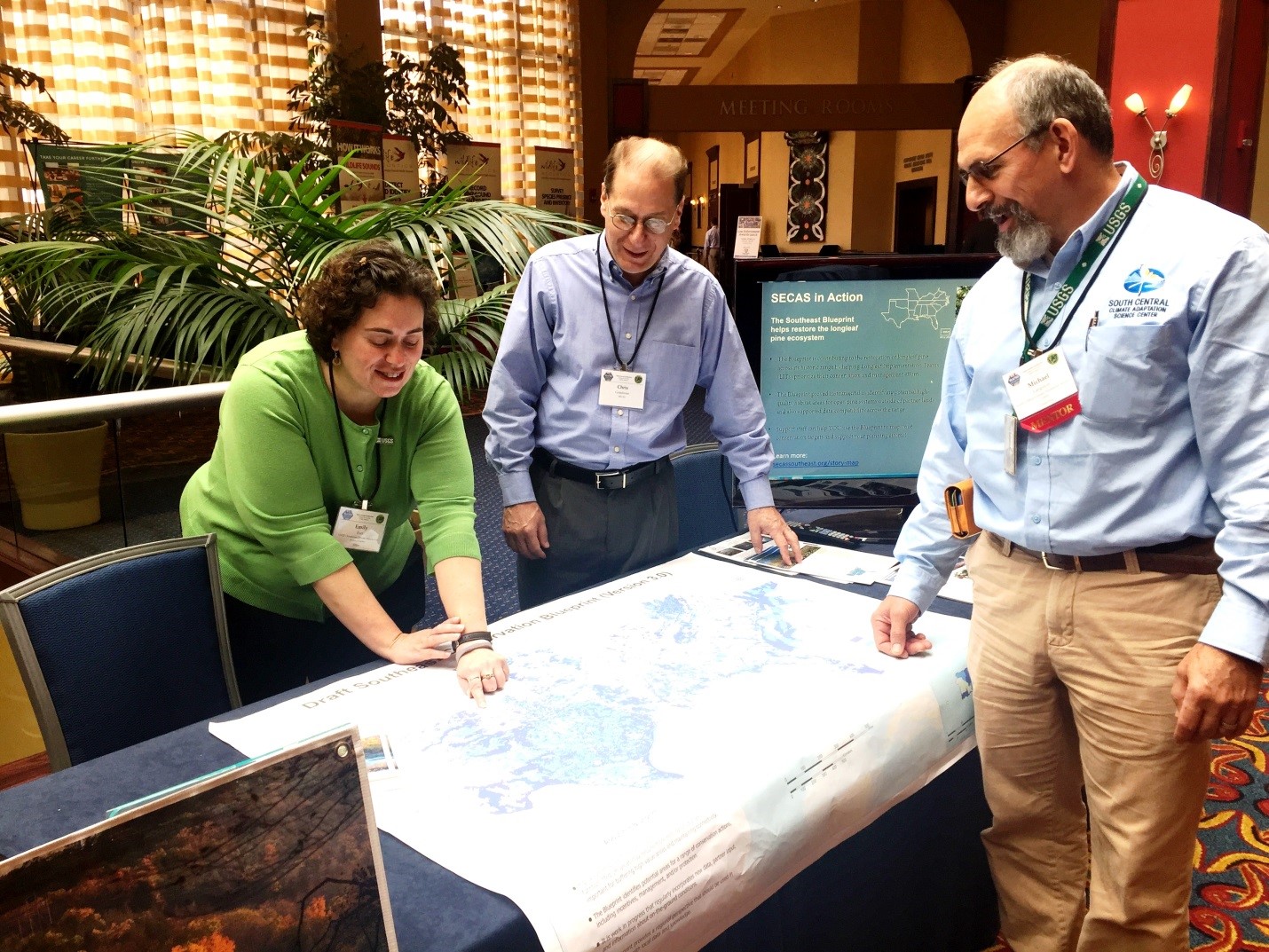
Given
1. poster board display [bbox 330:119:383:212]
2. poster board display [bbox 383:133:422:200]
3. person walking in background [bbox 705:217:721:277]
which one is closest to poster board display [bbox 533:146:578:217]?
person walking in background [bbox 705:217:721:277]

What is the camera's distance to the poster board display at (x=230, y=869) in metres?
0.65

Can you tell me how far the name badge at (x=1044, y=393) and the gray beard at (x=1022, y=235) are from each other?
0.14 m

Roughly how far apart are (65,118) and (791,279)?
5792 mm

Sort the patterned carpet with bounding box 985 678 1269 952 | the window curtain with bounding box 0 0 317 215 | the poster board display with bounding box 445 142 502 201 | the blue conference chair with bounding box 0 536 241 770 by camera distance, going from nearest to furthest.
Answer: the blue conference chair with bounding box 0 536 241 770, the patterned carpet with bounding box 985 678 1269 952, the window curtain with bounding box 0 0 317 215, the poster board display with bounding box 445 142 502 201

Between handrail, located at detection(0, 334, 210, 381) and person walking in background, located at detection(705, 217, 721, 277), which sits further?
person walking in background, located at detection(705, 217, 721, 277)

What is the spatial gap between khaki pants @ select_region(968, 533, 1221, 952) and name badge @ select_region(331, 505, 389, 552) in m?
0.98

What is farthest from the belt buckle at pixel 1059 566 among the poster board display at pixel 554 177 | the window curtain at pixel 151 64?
the poster board display at pixel 554 177

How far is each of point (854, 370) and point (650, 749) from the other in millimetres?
1279

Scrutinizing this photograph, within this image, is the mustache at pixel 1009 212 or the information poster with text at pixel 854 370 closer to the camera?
the mustache at pixel 1009 212

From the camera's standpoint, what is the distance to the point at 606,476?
6.88 feet

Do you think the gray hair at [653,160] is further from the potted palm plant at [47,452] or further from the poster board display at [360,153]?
the poster board display at [360,153]

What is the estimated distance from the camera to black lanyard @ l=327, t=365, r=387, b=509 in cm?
161

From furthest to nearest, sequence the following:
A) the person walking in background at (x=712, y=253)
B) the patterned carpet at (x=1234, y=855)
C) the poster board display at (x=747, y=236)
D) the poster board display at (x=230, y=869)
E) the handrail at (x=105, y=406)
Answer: the person walking in background at (x=712, y=253) → the poster board display at (x=747, y=236) → the handrail at (x=105, y=406) → the patterned carpet at (x=1234, y=855) → the poster board display at (x=230, y=869)

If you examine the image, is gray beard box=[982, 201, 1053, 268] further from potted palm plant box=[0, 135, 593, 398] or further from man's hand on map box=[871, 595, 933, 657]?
potted palm plant box=[0, 135, 593, 398]
